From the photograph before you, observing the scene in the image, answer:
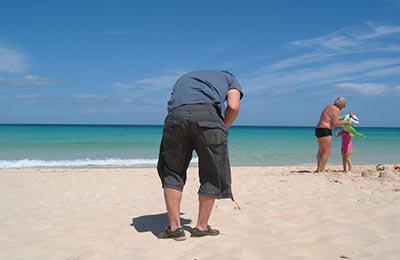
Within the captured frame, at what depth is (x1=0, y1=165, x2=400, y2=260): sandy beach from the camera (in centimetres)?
284

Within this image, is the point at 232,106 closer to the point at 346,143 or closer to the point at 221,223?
the point at 221,223

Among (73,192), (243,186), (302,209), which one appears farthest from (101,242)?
(243,186)

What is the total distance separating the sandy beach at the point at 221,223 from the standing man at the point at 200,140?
1.00 ft

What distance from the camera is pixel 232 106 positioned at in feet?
10.7

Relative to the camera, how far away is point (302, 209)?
4.27 meters

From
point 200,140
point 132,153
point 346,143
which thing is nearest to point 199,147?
point 200,140

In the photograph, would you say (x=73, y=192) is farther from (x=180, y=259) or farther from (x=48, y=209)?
(x=180, y=259)

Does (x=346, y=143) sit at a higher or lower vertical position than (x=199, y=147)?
lower

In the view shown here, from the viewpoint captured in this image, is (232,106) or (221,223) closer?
(232,106)

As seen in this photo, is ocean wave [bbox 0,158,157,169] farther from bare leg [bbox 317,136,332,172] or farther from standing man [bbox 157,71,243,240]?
standing man [bbox 157,71,243,240]

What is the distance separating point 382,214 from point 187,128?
89.8 inches

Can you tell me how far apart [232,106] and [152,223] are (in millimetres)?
1533

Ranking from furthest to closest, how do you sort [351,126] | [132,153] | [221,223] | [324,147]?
[132,153] < [351,126] < [324,147] < [221,223]

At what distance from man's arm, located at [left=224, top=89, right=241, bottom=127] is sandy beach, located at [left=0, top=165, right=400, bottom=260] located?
101 cm
